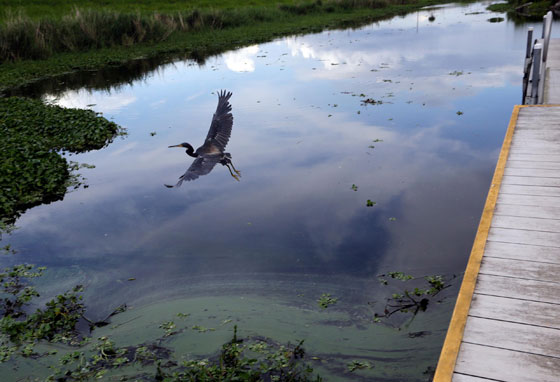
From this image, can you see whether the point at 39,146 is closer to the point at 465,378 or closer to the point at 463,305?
the point at 463,305

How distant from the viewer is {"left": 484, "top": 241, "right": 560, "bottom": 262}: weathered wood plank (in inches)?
126

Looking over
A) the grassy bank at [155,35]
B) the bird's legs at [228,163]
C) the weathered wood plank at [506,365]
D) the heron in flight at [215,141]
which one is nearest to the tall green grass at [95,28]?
the grassy bank at [155,35]

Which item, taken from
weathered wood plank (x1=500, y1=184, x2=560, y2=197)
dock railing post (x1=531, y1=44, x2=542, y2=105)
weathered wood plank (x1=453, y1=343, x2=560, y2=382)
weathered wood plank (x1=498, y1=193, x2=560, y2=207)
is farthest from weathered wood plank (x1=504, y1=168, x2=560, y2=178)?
dock railing post (x1=531, y1=44, x2=542, y2=105)

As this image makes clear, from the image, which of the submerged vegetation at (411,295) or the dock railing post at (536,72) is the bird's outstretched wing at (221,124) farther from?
the dock railing post at (536,72)

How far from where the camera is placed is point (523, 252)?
3.28 meters

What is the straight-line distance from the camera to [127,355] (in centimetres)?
403

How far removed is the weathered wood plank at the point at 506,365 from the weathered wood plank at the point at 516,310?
0.92 feet

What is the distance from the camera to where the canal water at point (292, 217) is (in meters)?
4.38

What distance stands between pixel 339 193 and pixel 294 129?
3.46 m

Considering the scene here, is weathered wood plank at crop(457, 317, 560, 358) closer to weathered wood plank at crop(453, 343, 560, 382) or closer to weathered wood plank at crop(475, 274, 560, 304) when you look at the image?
weathered wood plank at crop(453, 343, 560, 382)

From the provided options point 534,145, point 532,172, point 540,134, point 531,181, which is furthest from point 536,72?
point 531,181

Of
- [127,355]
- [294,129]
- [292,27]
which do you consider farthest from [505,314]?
[292,27]

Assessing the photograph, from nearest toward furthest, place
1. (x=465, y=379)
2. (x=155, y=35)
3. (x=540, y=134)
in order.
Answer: (x=465, y=379) < (x=540, y=134) < (x=155, y=35)

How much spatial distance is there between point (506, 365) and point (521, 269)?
3.06 ft
